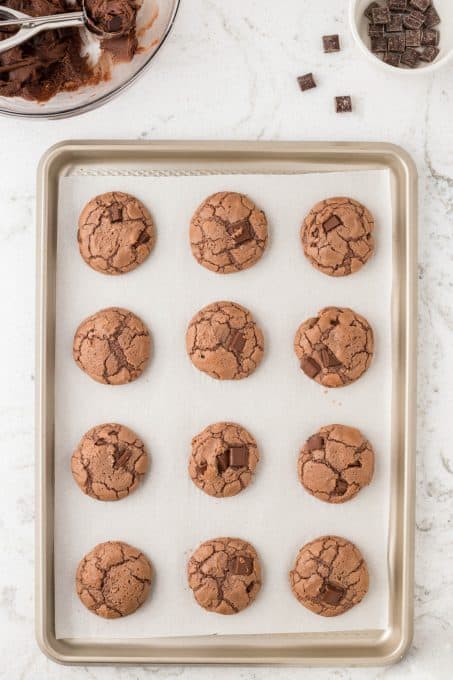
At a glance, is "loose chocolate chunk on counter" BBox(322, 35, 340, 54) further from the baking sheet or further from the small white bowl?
the baking sheet

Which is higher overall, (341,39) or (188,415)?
(341,39)

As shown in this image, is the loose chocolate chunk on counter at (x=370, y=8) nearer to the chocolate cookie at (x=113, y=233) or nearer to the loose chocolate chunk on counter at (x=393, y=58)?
the loose chocolate chunk on counter at (x=393, y=58)

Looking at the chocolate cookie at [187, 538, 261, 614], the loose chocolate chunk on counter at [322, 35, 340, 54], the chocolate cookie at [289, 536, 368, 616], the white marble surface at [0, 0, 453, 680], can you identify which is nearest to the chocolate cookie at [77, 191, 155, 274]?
the white marble surface at [0, 0, 453, 680]

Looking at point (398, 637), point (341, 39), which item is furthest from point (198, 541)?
point (341, 39)

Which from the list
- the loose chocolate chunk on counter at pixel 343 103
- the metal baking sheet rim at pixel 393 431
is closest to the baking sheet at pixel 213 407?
the metal baking sheet rim at pixel 393 431

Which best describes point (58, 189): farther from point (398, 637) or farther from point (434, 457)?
point (398, 637)

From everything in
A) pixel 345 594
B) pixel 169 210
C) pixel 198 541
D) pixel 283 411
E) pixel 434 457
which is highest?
pixel 169 210
